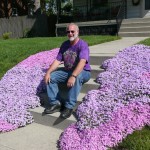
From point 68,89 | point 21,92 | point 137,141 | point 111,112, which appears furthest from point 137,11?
point 137,141

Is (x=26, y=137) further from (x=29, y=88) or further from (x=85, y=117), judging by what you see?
(x=29, y=88)

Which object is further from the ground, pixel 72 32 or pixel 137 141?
pixel 72 32

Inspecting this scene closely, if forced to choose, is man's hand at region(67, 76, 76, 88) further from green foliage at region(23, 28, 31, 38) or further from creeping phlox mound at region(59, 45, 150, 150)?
green foliage at region(23, 28, 31, 38)

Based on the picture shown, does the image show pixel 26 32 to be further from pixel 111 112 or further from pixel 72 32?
pixel 111 112

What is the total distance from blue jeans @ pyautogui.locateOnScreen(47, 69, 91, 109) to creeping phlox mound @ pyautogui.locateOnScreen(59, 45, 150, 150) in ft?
0.60

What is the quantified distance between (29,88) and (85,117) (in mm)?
1779

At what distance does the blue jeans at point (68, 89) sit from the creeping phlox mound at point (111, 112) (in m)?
0.18

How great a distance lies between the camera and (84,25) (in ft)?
51.1

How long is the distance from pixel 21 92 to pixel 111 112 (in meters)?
2.08

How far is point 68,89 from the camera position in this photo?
512 cm

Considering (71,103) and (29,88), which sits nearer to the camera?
(71,103)

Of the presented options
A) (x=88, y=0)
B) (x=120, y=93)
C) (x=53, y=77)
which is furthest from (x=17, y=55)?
(x=88, y=0)

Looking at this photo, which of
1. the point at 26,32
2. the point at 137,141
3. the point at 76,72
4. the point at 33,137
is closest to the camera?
the point at 137,141

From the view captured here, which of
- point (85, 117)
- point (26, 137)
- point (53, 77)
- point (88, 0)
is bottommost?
point (26, 137)
